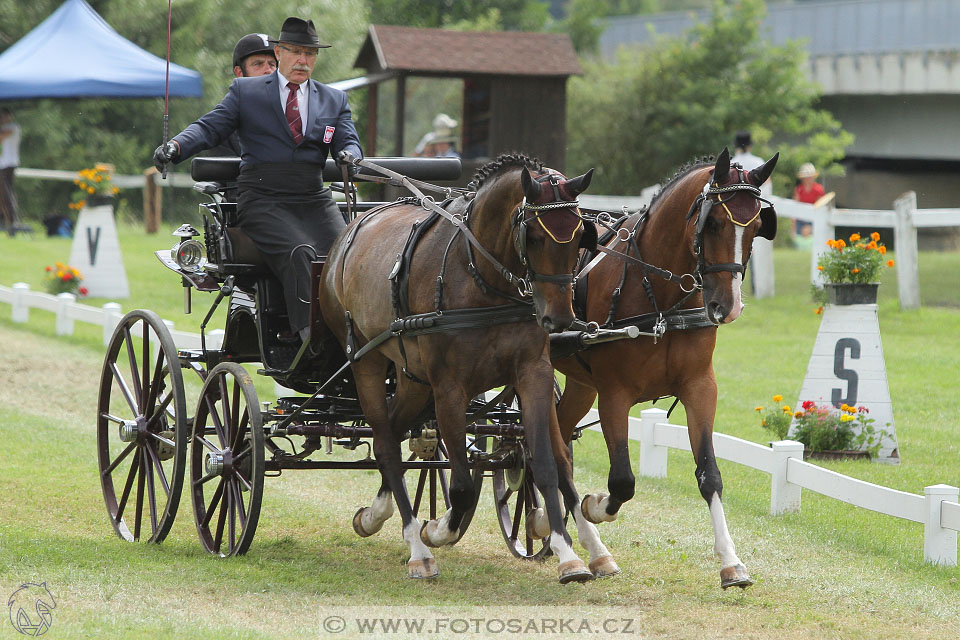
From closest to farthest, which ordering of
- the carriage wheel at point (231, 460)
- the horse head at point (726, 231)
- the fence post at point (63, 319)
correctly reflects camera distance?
the horse head at point (726, 231), the carriage wheel at point (231, 460), the fence post at point (63, 319)

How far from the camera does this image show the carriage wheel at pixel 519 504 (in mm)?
6574

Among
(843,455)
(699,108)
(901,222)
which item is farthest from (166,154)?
(699,108)

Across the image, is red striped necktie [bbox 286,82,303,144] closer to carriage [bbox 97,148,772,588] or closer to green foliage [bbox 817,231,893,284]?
carriage [bbox 97,148,772,588]

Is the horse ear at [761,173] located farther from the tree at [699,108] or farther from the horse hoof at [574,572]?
the tree at [699,108]

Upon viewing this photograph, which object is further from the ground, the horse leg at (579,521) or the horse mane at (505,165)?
the horse mane at (505,165)

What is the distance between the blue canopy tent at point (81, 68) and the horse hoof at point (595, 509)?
50.0 ft

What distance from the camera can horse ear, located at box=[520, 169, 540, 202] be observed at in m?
5.22

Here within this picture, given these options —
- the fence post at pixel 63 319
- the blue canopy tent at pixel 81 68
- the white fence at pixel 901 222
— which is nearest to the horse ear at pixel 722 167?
the white fence at pixel 901 222

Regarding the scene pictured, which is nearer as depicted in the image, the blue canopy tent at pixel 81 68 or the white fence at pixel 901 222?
the white fence at pixel 901 222

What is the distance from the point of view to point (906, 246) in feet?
46.2

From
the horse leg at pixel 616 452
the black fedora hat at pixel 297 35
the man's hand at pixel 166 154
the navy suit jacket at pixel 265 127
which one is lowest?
the horse leg at pixel 616 452

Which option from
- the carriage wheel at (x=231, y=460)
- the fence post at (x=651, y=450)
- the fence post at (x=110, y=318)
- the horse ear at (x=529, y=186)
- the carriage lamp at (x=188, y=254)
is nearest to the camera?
the horse ear at (x=529, y=186)

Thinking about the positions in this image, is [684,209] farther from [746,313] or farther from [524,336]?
[746,313]

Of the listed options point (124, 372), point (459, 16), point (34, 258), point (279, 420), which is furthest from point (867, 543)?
point (459, 16)
